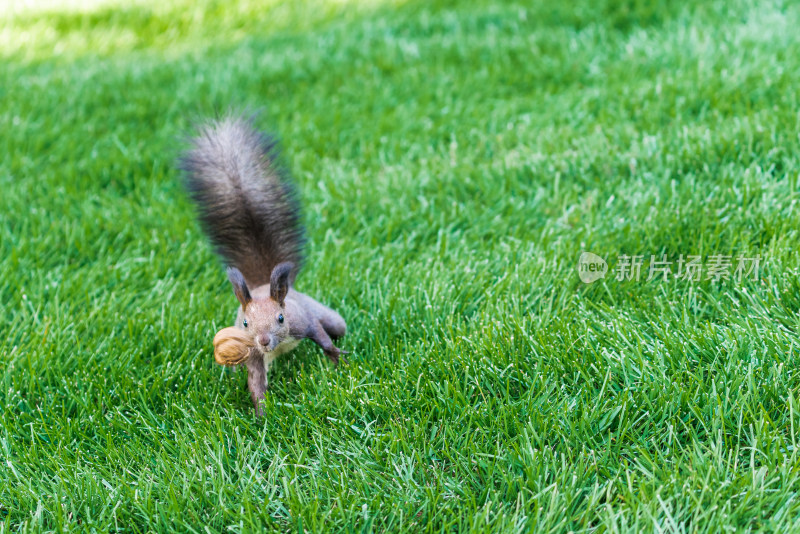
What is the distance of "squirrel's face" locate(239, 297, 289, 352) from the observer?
82.0 inches

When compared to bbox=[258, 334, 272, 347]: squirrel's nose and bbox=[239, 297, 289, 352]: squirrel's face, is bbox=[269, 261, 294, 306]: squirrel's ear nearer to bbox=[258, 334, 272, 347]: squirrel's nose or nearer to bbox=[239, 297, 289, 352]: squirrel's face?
bbox=[239, 297, 289, 352]: squirrel's face

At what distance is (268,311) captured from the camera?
6.94 feet

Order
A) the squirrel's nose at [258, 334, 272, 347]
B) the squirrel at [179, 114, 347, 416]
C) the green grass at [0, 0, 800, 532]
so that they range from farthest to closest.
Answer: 1. the squirrel at [179, 114, 347, 416]
2. the squirrel's nose at [258, 334, 272, 347]
3. the green grass at [0, 0, 800, 532]

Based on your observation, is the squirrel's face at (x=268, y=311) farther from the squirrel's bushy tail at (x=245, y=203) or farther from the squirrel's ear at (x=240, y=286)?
the squirrel's bushy tail at (x=245, y=203)

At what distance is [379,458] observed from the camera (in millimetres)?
1992

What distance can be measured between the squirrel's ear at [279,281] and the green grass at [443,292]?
0.98ft

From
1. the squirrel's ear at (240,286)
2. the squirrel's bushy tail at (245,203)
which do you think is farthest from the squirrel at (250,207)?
the squirrel's ear at (240,286)

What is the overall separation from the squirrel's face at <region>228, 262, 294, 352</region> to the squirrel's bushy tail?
317 mm

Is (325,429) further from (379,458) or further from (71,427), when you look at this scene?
(71,427)

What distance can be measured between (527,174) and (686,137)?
0.72 meters

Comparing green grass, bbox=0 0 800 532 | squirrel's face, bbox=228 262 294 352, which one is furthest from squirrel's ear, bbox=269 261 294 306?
green grass, bbox=0 0 800 532

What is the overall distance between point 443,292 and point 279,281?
0.73 metres

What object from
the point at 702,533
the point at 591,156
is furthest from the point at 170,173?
the point at 702,533

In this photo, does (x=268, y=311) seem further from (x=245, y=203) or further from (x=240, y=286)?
(x=245, y=203)
